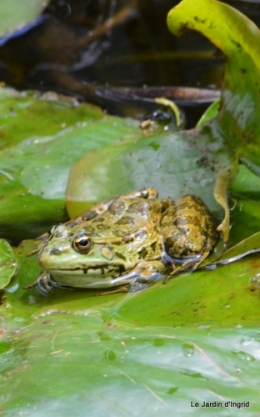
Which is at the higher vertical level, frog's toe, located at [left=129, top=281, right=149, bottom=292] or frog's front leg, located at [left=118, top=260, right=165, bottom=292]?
frog's toe, located at [left=129, top=281, right=149, bottom=292]

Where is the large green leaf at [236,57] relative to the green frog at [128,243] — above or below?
above

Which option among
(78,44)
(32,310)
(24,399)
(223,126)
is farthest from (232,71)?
(78,44)

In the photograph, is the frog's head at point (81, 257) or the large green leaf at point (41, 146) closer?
the frog's head at point (81, 257)

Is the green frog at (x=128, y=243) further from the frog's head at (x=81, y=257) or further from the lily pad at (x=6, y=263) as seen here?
the lily pad at (x=6, y=263)

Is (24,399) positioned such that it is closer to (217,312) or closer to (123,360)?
(123,360)

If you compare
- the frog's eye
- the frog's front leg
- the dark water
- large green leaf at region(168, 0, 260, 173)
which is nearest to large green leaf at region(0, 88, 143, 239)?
the frog's eye

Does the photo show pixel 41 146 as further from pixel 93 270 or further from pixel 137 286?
pixel 137 286

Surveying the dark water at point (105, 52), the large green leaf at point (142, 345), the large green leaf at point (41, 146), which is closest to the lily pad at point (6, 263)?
the large green leaf at point (142, 345)

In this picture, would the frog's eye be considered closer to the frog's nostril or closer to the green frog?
the green frog
